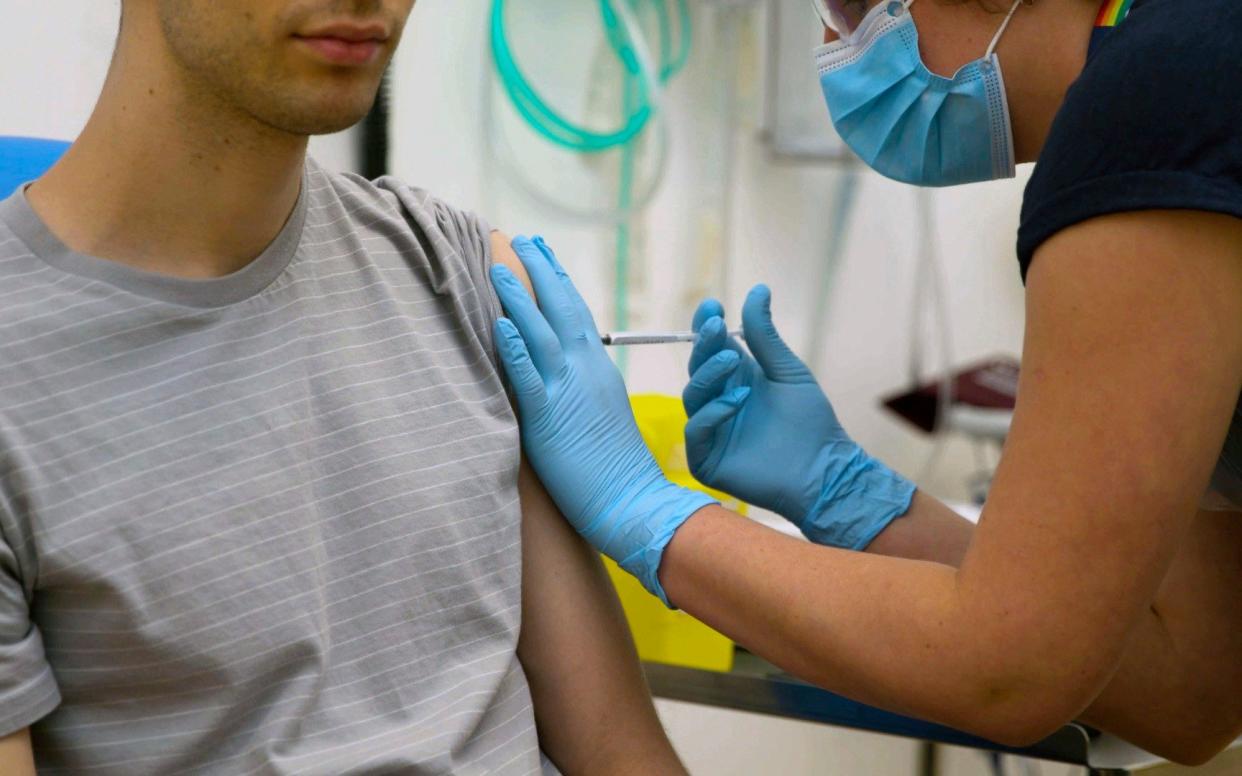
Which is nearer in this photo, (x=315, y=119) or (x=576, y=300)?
(x=315, y=119)

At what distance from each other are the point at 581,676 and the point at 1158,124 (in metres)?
0.70

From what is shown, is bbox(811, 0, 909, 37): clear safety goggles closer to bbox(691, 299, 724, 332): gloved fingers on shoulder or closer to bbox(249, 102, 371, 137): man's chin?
bbox(691, 299, 724, 332): gloved fingers on shoulder

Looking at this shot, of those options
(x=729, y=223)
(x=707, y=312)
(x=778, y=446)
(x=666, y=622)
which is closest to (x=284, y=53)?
(x=707, y=312)

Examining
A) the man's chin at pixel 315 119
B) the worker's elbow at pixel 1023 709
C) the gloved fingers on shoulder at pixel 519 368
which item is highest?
the man's chin at pixel 315 119

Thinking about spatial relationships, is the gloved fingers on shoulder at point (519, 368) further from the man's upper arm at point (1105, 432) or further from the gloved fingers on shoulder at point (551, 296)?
the man's upper arm at point (1105, 432)

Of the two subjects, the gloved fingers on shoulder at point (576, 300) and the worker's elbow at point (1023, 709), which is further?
the gloved fingers on shoulder at point (576, 300)

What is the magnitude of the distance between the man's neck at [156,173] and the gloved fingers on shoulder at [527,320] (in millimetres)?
281

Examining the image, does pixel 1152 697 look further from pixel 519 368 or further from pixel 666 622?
pixel 519 368

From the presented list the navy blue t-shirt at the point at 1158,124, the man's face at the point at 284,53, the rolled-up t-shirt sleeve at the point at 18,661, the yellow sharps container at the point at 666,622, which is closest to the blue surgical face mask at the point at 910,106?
the navy blue t-shirt at the point at 1158,124

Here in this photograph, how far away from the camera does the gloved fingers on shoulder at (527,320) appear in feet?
4.22

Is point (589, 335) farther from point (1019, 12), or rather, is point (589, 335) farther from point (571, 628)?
point (1019, 12)

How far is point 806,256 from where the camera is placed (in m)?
3.07

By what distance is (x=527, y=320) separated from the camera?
4.23 ft

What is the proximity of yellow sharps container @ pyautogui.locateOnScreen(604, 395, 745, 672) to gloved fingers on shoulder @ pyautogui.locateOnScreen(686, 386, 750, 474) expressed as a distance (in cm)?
6
